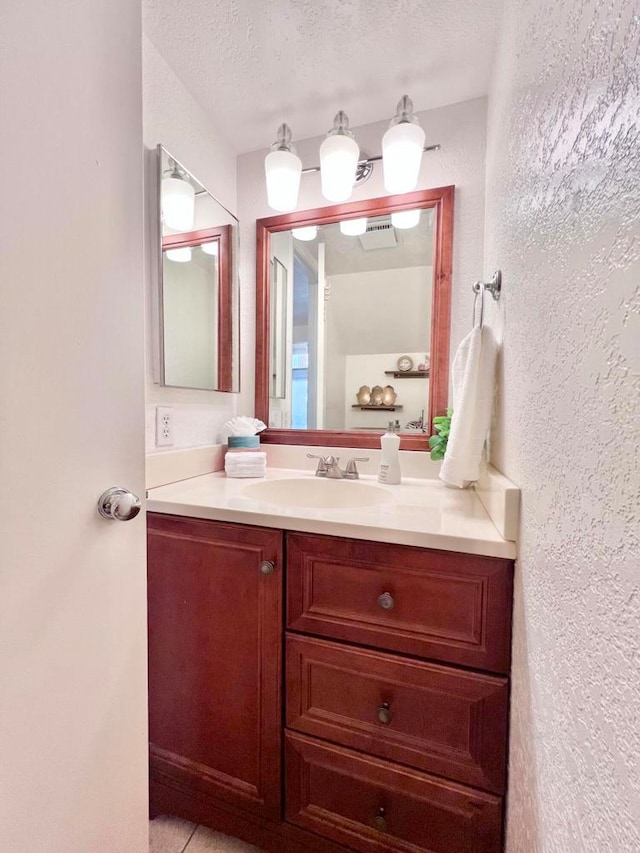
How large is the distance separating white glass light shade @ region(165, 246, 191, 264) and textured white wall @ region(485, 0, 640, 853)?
102 cm

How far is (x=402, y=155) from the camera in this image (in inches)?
45.0

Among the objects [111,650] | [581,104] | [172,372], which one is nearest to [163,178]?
[172,372]

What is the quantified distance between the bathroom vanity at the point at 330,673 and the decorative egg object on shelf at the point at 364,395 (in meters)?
0.50

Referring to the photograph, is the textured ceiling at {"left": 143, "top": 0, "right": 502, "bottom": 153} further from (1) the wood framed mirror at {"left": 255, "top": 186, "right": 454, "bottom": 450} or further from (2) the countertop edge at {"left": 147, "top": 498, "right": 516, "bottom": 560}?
(2) the countertop edge at {"left": 147, "top": 498, "right": 516, "bottom": 560}

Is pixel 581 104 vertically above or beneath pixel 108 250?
above

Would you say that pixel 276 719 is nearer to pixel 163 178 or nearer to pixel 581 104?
pixel 581 104

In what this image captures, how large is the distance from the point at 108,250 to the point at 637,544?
2.32 feet

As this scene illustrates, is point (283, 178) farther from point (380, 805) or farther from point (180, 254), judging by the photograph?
point (380, 805)

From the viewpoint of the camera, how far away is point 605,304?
1.15 ft

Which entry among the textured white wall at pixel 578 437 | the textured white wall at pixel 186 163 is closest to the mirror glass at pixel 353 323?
the textured white wall at pixel 186 163

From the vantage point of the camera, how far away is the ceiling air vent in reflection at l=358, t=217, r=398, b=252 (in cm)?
131

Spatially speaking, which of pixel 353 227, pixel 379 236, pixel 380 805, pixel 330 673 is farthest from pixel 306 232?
pixel 380 805

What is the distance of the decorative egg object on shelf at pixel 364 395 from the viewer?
4.44 feet

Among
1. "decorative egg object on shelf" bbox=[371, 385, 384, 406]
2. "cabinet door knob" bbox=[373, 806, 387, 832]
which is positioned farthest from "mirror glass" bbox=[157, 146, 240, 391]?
"cabinet door knob" bbox=[373, 806, 387, 832]
